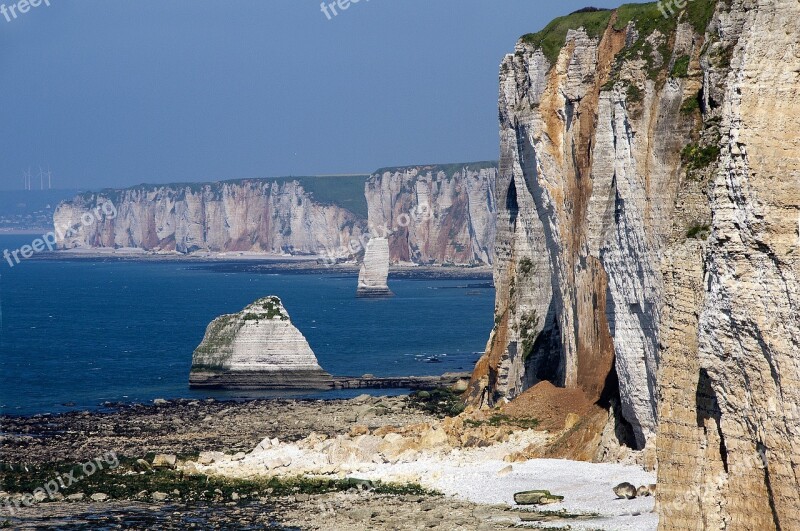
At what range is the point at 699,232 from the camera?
16672 millimetres

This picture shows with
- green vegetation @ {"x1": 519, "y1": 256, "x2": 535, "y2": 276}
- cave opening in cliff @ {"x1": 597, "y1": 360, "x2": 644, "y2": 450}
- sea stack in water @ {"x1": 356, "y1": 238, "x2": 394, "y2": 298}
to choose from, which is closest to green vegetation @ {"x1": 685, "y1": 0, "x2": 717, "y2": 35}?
cave opening in cliff @ {"x1": 597, "y1": 360, "x2": 644, "y2": 450}

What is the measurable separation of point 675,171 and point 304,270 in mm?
157369

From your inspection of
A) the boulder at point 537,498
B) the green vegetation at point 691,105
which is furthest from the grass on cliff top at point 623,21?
the boulder at point 537,498

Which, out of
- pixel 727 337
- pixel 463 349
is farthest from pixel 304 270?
pixel 727 337

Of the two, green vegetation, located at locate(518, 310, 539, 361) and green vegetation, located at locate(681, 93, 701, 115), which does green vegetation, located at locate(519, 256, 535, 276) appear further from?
green vegetation, located at locate(681, 93, 701, 115)

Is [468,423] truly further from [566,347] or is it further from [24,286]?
[24,286]

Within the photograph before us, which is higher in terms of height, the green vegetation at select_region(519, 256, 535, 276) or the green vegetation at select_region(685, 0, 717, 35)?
the green vegetation at select_region(685, 0, 717, 35)

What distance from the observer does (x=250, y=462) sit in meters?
34.3

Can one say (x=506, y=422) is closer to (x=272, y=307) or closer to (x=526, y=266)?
(x=526, y=266)

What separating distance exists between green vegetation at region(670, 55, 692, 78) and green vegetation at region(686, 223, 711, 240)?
38.7 ft

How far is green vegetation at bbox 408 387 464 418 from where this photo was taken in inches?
1810

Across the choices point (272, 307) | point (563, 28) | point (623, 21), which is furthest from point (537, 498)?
point (272, 307)

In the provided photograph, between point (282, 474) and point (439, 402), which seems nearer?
point (282, 474)

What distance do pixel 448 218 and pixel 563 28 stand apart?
488 ft
